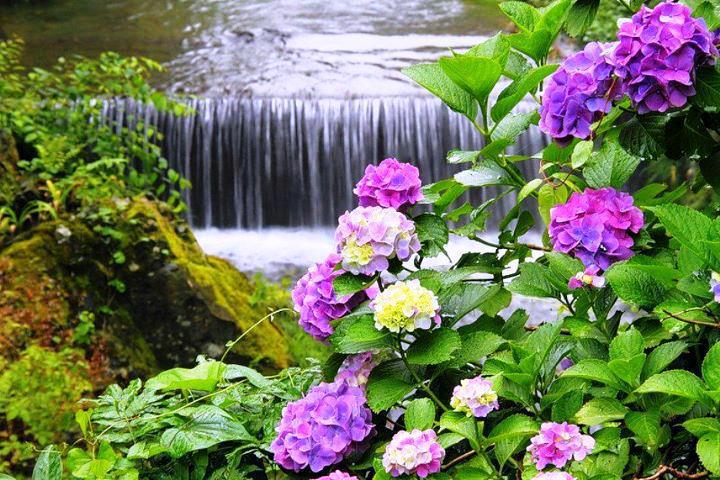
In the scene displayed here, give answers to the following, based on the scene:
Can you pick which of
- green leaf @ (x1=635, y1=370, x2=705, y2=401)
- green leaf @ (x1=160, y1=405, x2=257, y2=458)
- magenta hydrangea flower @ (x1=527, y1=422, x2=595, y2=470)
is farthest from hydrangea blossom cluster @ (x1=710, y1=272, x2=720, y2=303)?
green leaf @ (x1=160, y1=405, x2=257, y2=458)

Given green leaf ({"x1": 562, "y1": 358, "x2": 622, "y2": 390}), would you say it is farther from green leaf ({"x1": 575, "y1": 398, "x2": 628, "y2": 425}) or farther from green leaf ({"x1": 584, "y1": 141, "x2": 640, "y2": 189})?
green leaf ({"x1": 584, "y1": 141, "x2": 640, "y2": 189})

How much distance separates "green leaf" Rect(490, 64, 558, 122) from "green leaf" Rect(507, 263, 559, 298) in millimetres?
247

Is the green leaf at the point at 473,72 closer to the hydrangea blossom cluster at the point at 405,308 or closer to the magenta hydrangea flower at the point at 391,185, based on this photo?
the magenta hydrangea flower at the point at 391,185

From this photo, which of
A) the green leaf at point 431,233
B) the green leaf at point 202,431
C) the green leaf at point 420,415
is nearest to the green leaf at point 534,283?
the green leaf at point 431,233

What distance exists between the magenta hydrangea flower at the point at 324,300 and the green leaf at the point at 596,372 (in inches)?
15.5

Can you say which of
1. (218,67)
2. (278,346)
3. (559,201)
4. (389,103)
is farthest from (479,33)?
(559,201)

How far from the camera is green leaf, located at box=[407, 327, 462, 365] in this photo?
44.8 inches

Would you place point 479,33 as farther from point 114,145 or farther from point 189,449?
point 189,449

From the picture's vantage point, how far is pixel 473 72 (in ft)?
3.79

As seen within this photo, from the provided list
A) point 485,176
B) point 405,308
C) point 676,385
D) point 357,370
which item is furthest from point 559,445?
point 485,176

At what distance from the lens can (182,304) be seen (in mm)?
4047

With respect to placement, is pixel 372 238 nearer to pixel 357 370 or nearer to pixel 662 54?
pixel 357 370

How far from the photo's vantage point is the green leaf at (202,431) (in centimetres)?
121

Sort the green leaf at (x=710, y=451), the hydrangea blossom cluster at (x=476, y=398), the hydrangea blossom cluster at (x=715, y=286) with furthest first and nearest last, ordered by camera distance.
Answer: the hydrangea blossom cluster at (x=476, y=398)
the hydrangea blossom cluster at (x=715, y=286)
the green leaf at (x=710, y=451)
